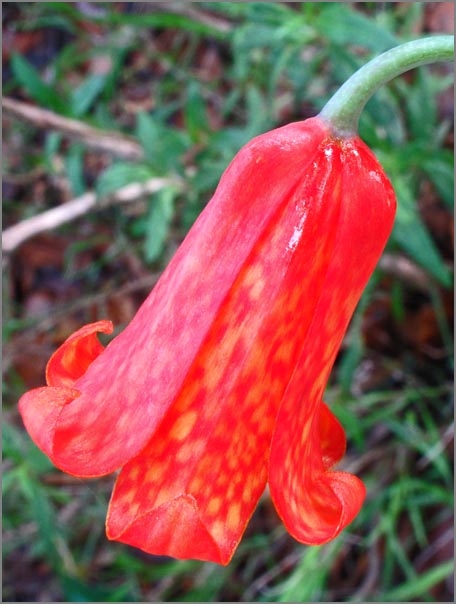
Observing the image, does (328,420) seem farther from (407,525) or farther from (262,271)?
(407,525)

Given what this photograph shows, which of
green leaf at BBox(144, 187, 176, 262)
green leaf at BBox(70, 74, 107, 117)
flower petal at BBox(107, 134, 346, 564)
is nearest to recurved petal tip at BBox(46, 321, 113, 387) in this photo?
flower petal at BBox(107, 134, 346, 564)

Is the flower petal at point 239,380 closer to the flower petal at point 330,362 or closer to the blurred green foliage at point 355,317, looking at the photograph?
the flower petal at point 330,362

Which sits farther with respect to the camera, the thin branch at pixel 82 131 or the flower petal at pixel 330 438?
the thin branch at pixel 82 131

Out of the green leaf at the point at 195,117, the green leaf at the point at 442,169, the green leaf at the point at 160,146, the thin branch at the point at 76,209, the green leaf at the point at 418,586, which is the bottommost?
the green leaf at the point at 418,586

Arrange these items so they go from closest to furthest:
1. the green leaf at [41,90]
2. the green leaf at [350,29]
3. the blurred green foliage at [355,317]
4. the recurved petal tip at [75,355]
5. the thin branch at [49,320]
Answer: the recurved petal tip at [75,355] → the green leaf at [350,29] → the blurred green foliage at [355,317] → the green leaf at [41,90] → the thin branch at [49,320]

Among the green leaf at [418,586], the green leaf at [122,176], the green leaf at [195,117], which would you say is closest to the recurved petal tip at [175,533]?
the green leaf at [418,586]

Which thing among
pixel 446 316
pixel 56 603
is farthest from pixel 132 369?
pixel 56 603

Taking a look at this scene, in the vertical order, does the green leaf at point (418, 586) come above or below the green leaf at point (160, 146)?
below

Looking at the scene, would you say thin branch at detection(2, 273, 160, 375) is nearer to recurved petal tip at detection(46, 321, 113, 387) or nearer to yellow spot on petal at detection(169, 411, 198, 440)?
recurved petal tip at detection(46, 321, 113, 387)

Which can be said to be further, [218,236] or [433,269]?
[433,269]
